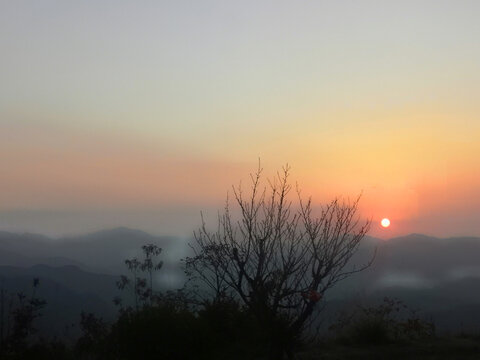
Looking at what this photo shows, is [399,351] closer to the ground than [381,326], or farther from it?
closer to the ground

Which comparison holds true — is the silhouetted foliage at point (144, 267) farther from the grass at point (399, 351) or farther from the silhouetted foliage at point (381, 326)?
the silhouetted foliage at point (381, 326)

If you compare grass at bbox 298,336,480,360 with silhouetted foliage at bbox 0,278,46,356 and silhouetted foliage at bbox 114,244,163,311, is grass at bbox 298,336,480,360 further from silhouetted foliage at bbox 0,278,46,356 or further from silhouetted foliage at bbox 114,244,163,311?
silhouetted foliage at bbox 0,278,46,356

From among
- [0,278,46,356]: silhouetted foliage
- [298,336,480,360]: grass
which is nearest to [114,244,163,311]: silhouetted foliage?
[0,278,46,356]: silhouetted foliage

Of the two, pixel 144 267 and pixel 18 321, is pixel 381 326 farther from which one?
pixel 18 321

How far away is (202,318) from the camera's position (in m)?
11.7

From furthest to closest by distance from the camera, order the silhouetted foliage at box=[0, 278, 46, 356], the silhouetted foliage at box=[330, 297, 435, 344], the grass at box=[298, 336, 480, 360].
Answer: the silhouetted foliage at box=[330, 297, 435, 344], the grass at box=[298, 336, 480, 360], the silhouetted foliage at box=[0, 278, 46, 356]

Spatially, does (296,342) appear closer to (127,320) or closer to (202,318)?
(202,318)

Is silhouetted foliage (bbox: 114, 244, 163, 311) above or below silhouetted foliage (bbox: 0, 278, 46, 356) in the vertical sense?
above

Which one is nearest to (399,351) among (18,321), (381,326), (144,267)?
(381,326)

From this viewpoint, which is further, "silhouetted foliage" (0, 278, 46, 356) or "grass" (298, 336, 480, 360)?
"grass" (298, 336, 480, 360)

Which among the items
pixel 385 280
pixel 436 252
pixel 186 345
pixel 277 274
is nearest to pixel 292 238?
pixel 277 274

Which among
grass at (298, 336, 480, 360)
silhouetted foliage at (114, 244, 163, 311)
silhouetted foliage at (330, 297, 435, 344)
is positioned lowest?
grass at (298, 336, 480, 360)

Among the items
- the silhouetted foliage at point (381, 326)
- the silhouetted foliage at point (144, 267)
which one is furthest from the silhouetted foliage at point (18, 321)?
the silhouetted foliage at point (381, 326)

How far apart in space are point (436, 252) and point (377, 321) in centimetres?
2243
